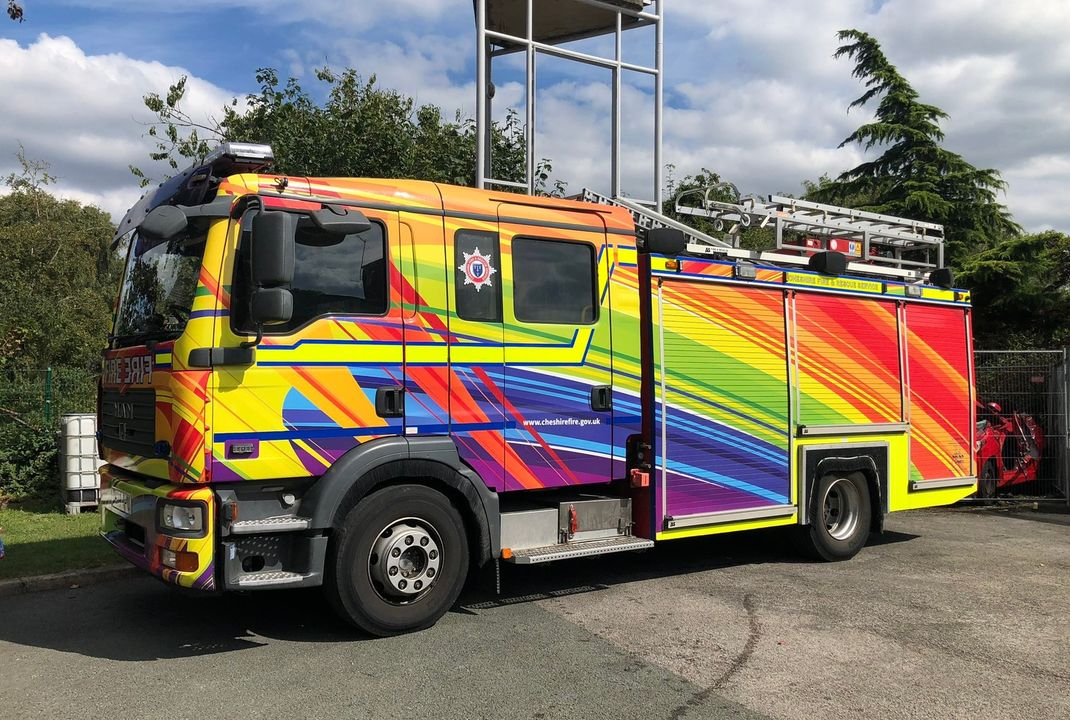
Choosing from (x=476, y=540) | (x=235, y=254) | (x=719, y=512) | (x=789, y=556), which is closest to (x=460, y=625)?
(x=476, y=540)

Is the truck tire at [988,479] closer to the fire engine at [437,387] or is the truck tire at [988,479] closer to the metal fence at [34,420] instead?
the fire engine at [437,387]

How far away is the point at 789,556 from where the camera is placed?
26.8ft

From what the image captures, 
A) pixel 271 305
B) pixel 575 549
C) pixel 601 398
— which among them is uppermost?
pixel 271 305

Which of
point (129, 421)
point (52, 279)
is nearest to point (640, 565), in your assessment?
point (129, 421)

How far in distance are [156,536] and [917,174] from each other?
61.0 ft

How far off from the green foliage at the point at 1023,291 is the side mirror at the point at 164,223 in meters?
14.6

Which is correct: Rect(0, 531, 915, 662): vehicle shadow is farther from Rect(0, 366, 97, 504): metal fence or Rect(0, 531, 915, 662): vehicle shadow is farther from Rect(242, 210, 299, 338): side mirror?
Rect(0, 366, 97, 504): metal fence

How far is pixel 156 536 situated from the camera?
16.6 ft

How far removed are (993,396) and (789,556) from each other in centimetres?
581

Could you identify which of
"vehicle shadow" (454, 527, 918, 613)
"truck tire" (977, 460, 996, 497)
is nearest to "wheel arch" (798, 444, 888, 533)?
"vehicle shadow" (454, 527, 918, 613)

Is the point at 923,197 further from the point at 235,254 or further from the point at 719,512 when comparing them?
the point at 235,254

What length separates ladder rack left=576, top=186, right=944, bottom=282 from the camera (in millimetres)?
7547

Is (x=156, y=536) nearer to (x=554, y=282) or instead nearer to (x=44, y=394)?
(x=554, y=282)

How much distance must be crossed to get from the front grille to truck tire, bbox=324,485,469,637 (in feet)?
4.32
